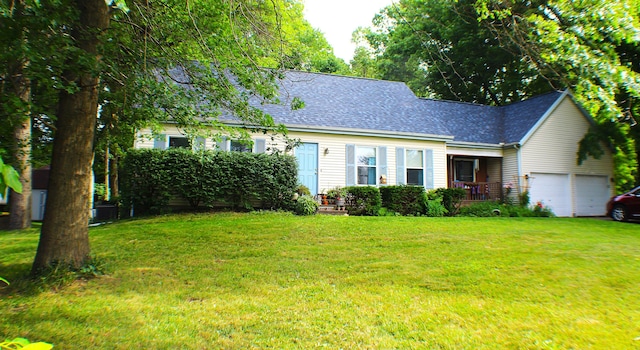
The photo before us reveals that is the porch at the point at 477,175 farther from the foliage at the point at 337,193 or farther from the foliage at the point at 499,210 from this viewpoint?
the foliage at the point at 337,193

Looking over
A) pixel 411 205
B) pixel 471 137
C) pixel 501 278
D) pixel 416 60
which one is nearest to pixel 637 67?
pixel 471 137

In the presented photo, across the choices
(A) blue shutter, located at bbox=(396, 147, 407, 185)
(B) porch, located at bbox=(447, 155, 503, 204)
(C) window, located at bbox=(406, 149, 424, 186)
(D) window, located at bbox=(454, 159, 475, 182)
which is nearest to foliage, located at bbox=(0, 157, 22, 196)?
(A) blue shutter, located at bbox=(396, 147, 407, 185)

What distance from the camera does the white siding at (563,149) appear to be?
51.7ft

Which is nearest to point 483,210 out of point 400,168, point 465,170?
point 400,168

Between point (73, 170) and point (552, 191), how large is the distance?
1774 centimetres

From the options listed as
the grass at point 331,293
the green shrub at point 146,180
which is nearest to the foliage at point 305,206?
the grass at point 331,293

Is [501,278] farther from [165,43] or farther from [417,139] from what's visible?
[417,139]

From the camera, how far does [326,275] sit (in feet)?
17.2

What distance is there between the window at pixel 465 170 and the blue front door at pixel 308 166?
25.0 ft

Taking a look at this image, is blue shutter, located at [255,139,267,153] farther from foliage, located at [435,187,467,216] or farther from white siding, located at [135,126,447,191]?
foliage, located at [435,187,467,216]

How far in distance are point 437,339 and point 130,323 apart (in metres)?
2.99

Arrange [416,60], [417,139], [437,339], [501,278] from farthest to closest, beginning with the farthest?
1. [416,60]
2. [417,139]
3. [501,278]
4. [437,339]

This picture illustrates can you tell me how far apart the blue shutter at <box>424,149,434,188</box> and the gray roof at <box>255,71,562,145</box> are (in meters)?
0.81

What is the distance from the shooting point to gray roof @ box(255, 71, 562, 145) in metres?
13.9
